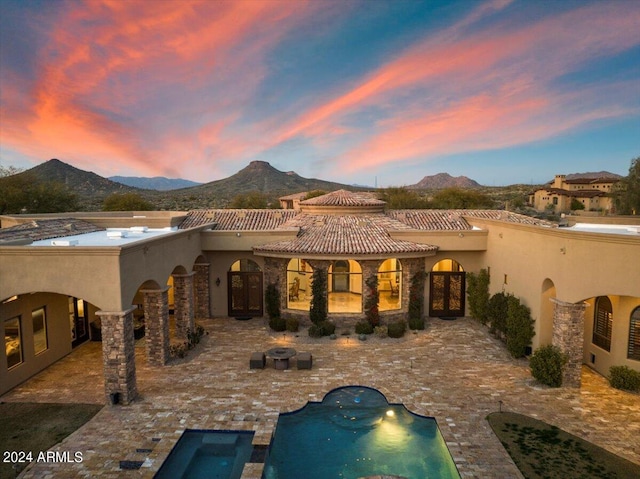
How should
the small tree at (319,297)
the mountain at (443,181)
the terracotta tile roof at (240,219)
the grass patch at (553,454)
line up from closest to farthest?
the grass patch at (553,454) → the small tree at (319,297) → the terracotta tile roof at (240,219) → the mountain at (443,181)

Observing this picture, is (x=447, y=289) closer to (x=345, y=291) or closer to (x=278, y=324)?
(x=345, y=291)

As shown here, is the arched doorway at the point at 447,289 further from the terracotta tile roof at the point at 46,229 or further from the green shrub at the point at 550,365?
the terracotta tile roof at the point at 46,229

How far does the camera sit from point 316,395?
12.9 metres

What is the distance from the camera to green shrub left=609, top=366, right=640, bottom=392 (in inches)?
505

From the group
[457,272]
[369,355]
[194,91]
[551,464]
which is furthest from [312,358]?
[194,91]

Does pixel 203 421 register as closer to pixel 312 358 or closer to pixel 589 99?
pixel 312 358

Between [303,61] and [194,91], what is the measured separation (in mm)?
8777

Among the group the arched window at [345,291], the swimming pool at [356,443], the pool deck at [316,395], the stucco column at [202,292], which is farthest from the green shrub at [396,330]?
the stucco column at [202,292]

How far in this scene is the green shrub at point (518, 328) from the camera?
50.6 feet

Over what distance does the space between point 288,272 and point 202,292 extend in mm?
5315

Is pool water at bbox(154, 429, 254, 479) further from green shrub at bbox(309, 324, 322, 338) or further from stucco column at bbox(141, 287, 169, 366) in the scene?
green shrub at bbox(309, 324, 322, 338)

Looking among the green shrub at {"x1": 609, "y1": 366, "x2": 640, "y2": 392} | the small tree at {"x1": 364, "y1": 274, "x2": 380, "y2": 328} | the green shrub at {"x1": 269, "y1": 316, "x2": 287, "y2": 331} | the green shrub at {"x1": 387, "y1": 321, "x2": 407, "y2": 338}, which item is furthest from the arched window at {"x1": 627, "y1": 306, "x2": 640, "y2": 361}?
the green shrub at {"x1": 269, "y1": 316, "x2": 287, "y2": 331}

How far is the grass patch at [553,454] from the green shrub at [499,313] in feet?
23.1

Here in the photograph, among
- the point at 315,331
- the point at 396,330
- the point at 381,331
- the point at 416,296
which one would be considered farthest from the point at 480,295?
the point at 315,331
